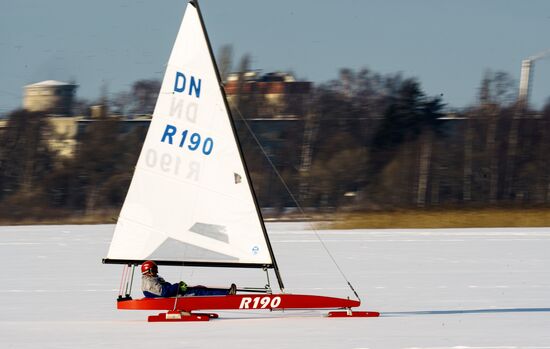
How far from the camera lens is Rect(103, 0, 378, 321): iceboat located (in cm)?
973

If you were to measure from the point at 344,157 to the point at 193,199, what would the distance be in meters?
40.5

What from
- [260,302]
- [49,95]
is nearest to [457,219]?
[260,302]

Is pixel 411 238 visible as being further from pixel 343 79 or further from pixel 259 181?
pixel 343 79

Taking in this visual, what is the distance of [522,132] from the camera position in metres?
51.3

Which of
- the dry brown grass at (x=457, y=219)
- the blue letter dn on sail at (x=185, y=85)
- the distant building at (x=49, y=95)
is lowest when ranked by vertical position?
the dry brown grass at (x=457, y=219)

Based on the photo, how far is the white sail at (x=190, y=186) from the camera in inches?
384

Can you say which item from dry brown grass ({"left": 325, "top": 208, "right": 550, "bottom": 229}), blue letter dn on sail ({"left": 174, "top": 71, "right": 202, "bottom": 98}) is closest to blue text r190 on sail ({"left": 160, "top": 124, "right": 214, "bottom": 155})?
blue letter dn on sail ({"left": 174, "top": 71, "right": 202, "bottom": 98})

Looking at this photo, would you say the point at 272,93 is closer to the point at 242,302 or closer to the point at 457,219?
the point at 457,219

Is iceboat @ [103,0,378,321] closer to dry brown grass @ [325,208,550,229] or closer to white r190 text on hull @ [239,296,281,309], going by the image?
white r190 text on hull @ [239,296,281,309]

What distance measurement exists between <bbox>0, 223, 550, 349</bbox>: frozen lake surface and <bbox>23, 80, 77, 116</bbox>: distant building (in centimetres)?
3905

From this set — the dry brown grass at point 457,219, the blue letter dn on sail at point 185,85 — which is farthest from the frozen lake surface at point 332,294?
the dry brown grass at point 457,219

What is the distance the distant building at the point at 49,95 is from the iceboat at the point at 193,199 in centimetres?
5018

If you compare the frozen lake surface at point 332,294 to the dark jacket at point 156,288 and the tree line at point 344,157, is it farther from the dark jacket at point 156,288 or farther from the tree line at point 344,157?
the tree line at point 344,157

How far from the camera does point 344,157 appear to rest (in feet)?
165
